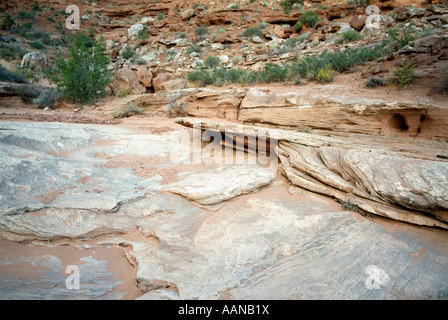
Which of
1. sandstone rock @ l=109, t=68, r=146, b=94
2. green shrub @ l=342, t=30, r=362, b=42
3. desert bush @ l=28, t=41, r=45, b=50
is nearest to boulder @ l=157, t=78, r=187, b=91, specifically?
sandstone rock @ l=109, t=68, r=146, b=94

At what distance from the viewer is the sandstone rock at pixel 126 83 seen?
1297 cm

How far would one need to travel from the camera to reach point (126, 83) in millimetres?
13008

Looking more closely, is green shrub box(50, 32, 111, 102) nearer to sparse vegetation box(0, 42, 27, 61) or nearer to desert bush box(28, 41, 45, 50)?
sparse vegetation box(0, 42, 27, 61)

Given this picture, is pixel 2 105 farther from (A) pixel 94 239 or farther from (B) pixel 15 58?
(A) pixel 94 239

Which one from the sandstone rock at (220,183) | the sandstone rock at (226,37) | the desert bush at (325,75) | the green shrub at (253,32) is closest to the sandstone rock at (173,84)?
the desert bush at (325,75)

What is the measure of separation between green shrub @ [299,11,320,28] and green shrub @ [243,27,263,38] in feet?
10.9

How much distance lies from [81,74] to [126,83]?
2.27m

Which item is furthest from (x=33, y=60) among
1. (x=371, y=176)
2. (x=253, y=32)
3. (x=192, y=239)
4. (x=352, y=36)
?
(x=371, y=176)

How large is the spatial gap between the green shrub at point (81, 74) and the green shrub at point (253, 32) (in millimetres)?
10805

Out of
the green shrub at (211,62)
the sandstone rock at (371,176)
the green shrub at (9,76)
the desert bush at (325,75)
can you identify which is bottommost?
the sandstone rock at (371,176)

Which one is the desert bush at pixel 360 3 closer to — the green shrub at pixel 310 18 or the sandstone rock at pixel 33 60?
the green shrub at pixel 310 18

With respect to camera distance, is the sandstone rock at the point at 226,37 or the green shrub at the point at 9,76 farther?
the sandstone rock at the point at 226,37

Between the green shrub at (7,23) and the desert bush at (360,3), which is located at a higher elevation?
the green shrub at (7,23)

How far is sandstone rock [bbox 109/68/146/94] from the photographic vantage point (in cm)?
1297
